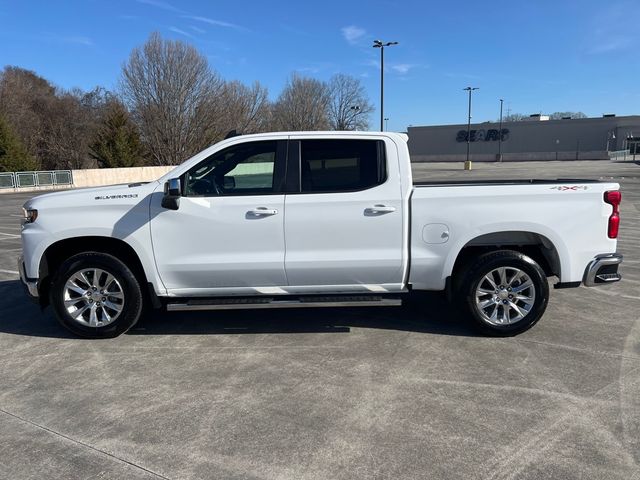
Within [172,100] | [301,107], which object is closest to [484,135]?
[301,107]

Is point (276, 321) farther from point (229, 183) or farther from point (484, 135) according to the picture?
point (484, 135)

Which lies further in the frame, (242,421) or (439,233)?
(439,233)

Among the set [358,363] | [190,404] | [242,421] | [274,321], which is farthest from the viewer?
[274,321]

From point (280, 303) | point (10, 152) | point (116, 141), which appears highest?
point (116, 141)

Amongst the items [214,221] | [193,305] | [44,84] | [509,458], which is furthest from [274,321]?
[44,84]

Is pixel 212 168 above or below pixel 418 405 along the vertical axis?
above

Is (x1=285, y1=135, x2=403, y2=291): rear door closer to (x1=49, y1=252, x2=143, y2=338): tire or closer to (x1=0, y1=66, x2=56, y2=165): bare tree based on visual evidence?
(x1=49, y1=252, x2=143, y2=338): tire

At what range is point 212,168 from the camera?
4918 millimetres

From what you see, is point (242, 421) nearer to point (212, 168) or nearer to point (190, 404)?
point (190, 404)

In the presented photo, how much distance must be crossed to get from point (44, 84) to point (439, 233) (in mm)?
60679

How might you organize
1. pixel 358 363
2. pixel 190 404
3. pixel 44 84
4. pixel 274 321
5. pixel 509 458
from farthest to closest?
pixel 44 84 → pixel 274 321 → pixel 358 363 → pixel 190 404 → pixel 509 458

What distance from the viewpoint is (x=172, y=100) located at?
42.3 m

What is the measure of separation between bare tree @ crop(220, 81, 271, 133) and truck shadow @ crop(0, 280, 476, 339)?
4071 centimetres

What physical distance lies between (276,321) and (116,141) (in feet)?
130
